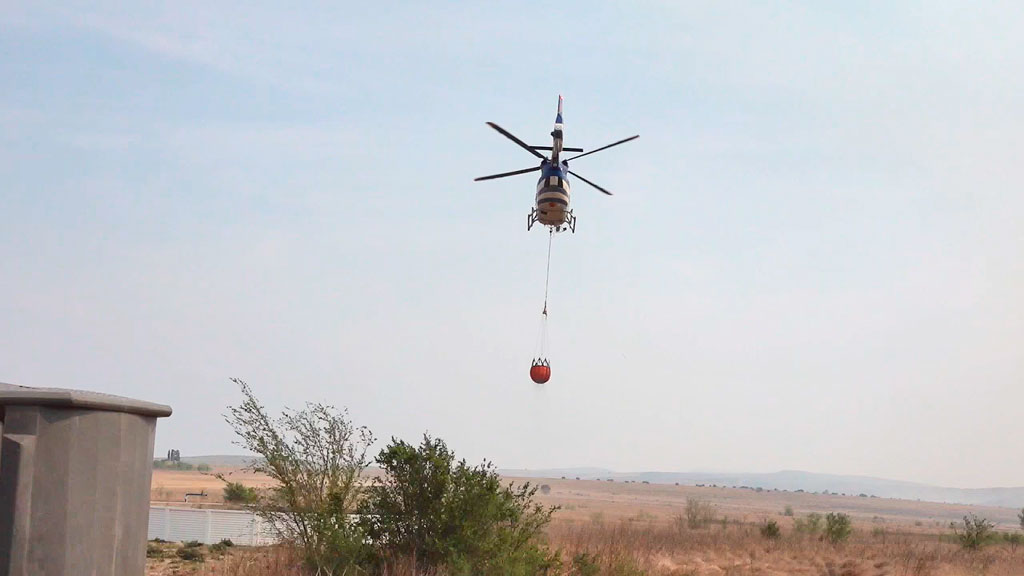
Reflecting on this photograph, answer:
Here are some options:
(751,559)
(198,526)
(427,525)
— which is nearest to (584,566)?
(427,525)

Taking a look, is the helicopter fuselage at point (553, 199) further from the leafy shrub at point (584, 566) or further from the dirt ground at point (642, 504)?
the dirt ground at point (642, 504)

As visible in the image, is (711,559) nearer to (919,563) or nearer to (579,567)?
(919,563)

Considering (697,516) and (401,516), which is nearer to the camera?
(401,516)

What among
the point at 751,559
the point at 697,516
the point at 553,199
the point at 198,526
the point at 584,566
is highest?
the point at 553,199

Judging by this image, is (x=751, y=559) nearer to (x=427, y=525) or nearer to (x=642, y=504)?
(x=427, y=525)

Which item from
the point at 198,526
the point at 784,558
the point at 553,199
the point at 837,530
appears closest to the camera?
the point at 553,199

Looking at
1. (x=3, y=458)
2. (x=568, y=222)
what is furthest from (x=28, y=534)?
(x=568, y=222)

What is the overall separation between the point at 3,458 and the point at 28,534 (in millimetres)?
711

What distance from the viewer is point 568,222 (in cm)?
2522

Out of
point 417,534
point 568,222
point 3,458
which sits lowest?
point 417,534

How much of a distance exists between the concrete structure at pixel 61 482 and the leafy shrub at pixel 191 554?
39.7 feet

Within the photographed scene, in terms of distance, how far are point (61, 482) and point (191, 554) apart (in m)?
14.3

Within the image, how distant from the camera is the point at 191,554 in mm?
22547

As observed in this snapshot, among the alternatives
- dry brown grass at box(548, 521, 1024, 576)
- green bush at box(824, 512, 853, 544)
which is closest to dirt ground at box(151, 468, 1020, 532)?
green bush at box(824, 512, 853, 544)
